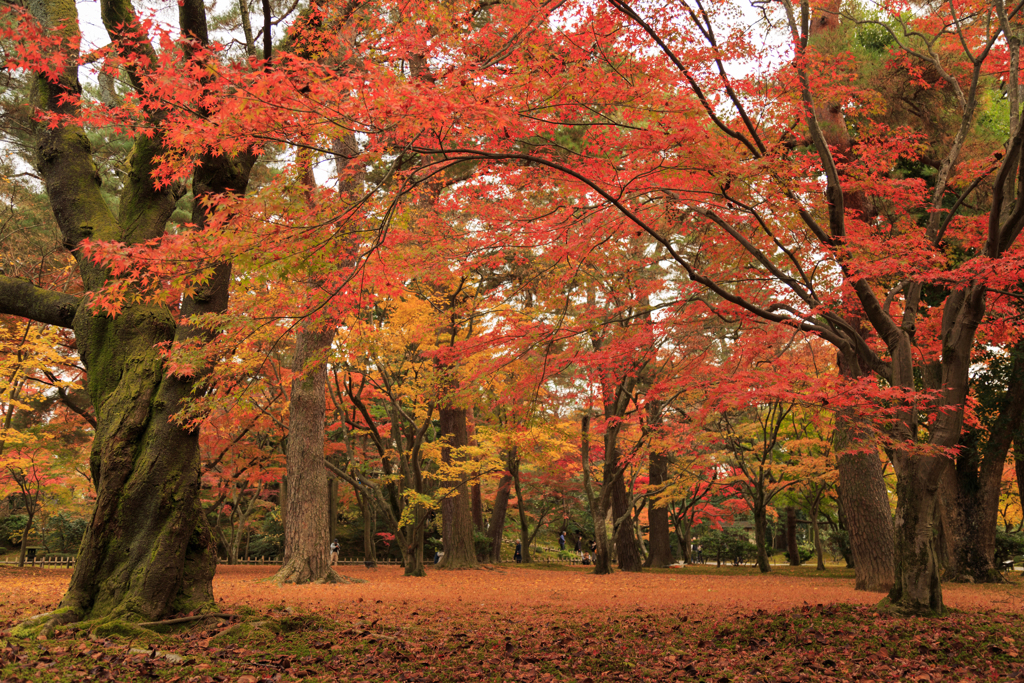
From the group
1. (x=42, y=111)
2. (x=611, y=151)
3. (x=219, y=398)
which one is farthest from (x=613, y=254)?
(x=42, y=111)

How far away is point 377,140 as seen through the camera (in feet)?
14.5

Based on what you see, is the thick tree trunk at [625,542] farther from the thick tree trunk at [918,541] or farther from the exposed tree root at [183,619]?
the exposed tree root at [183,619]

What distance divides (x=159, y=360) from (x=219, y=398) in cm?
85

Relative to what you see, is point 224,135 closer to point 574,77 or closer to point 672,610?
point 574,77

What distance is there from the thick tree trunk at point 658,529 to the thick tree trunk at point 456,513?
6.64 meters

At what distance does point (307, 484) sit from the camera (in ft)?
38.3

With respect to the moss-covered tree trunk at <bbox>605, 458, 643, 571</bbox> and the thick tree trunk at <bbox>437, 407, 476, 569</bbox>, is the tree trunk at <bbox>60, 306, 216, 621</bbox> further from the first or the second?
the moss-covered tree trunk at <bbox>605, 458, 643, 571</bbox>

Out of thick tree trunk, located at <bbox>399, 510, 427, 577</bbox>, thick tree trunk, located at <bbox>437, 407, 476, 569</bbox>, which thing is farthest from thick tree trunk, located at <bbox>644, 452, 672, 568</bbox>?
thick tree trunk, located at <bbox>399, 510, 427, 577</bbox>

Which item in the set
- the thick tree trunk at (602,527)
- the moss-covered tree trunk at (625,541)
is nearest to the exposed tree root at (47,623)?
the thick tree trunk at (602,527)

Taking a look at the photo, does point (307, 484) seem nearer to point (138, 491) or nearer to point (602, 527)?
point (138, 491)

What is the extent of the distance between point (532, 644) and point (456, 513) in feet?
36.4

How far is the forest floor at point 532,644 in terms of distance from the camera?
4.18 meters

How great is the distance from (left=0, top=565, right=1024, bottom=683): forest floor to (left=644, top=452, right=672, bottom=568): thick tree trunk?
474 inches

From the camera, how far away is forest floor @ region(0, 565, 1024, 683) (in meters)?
4.18
